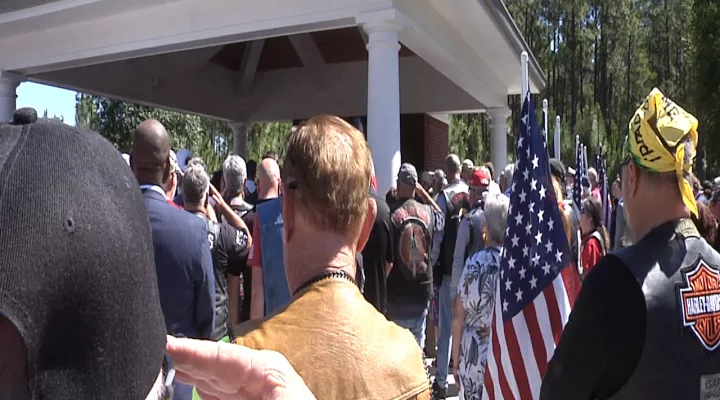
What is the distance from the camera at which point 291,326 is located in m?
1.66

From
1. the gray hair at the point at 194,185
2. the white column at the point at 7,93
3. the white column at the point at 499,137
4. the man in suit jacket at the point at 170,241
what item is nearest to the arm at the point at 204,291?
the man in suit jacket at the point at 170,241

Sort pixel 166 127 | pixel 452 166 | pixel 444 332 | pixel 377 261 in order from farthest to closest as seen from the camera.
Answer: pixel 166 127 → pixel 452 166 → pixel 444 332 → pixel 377 261

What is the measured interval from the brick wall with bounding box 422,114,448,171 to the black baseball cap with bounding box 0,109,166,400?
16.4 metres

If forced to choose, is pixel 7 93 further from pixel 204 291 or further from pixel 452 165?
pixel 204 291

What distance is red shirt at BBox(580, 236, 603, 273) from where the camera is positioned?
5258 mm

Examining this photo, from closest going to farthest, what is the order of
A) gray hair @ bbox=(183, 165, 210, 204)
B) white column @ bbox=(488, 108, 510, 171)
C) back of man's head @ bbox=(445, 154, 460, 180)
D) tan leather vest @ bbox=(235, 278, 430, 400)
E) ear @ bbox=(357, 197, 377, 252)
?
tan leather vest @ bbox=(235, 278, 430, 400) < ear @ bbox=(357, 197, 377, 252) < gray hair @ bbox=(183, 165, 210, 204) < back of man's head @ bbox=(445, 154, 460, 180) < white column @ bbox=(488, 108, 510, 171)

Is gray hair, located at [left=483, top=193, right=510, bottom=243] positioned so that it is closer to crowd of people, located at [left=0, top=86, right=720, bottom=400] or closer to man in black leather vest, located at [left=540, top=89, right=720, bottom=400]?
crowd of people, located at [left=0, top=86, right=720, bottom=400]

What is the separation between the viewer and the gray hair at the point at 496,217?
422 centimetres

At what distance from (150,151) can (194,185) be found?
0.90 metres

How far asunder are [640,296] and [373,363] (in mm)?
1006

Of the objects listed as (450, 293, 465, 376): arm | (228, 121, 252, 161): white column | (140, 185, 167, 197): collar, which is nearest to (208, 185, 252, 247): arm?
(140, 185, 167, 197): collar

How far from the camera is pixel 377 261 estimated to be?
5.12m

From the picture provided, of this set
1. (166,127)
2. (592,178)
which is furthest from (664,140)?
(166,127)

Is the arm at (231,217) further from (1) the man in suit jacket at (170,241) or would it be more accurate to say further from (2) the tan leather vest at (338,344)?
(2) the tan leather vest at (338,344)
